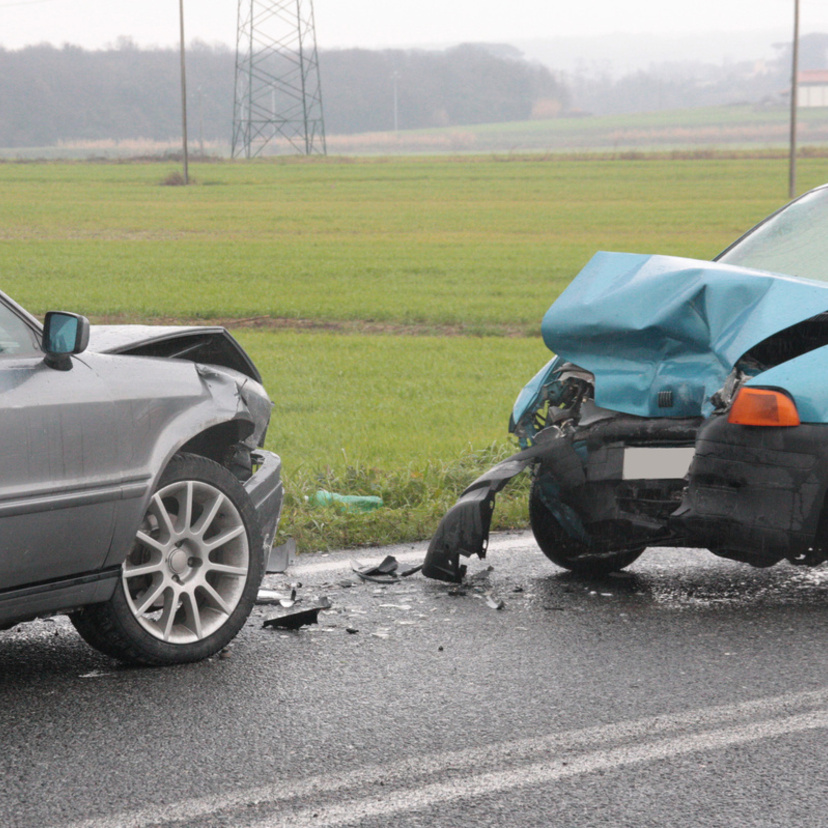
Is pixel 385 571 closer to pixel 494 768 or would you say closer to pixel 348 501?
pixel 348 501

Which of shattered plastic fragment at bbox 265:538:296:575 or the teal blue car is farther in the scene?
shattered plastic fragment at bbox 265:538:296:575

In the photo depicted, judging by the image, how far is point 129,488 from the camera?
401cm

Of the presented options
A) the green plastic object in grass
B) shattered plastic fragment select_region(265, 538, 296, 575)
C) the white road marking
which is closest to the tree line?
the green plastic object in grass

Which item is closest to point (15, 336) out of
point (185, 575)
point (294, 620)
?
point (185, 575)

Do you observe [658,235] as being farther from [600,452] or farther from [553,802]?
[553,802]

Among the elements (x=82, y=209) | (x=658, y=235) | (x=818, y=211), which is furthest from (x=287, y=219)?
(x=818, y=211)

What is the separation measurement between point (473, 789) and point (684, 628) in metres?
1.73

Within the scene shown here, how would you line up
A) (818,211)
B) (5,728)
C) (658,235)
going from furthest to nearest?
(658,235), (818,211), (5,728)

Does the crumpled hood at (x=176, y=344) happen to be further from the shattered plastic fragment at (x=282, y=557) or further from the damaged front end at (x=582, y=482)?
the damaged front end at (x=582, y=482)

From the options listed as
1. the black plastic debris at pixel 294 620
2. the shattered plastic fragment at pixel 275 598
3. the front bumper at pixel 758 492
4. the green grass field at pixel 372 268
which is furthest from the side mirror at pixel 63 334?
the green grass field at pixel 372 268

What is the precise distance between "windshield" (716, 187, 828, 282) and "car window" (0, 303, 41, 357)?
3.29 metres

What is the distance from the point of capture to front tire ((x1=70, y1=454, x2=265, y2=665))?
4117mm

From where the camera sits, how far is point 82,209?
41281 mm

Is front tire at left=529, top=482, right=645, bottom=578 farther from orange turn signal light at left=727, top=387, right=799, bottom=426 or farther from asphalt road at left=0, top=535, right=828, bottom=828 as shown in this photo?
orange turn signal light at left=727, top=387, right=799, bottom=426
